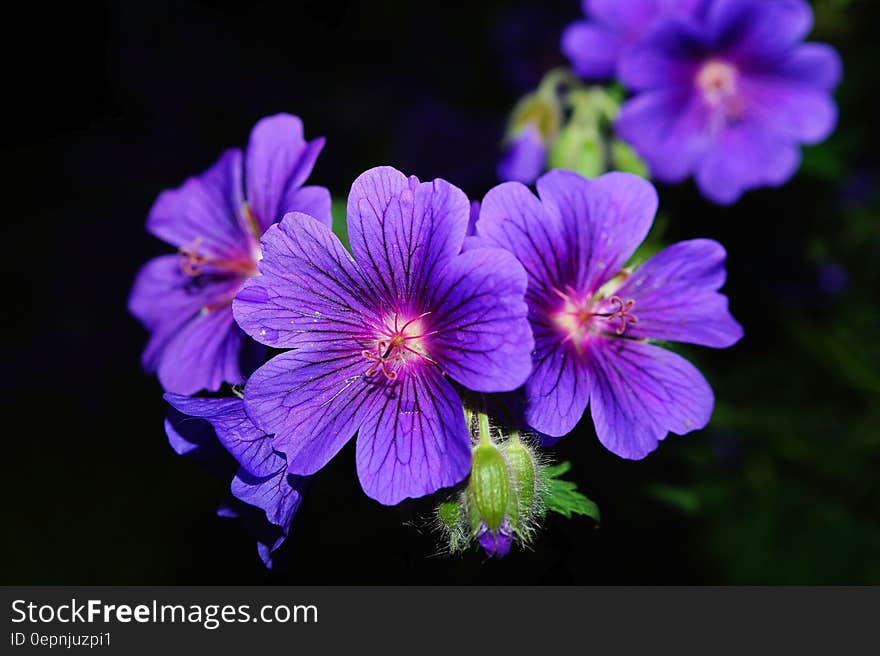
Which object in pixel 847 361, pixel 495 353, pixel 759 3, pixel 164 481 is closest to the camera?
pixel 495 353

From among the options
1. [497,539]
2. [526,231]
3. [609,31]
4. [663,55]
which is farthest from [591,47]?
[497,539]

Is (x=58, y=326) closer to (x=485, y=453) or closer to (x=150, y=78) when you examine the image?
(x=150, y=78)

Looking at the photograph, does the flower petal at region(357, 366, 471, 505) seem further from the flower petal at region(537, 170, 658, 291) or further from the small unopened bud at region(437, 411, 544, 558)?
the flower petal at region(537, 170, 658, 291)

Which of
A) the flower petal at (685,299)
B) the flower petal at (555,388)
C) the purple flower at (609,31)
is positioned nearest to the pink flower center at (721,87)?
the purple flower at (609,31)

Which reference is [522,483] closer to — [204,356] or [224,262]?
[204,356]

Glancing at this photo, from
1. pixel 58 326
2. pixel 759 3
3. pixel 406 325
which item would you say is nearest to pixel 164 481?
pixel 58 326
